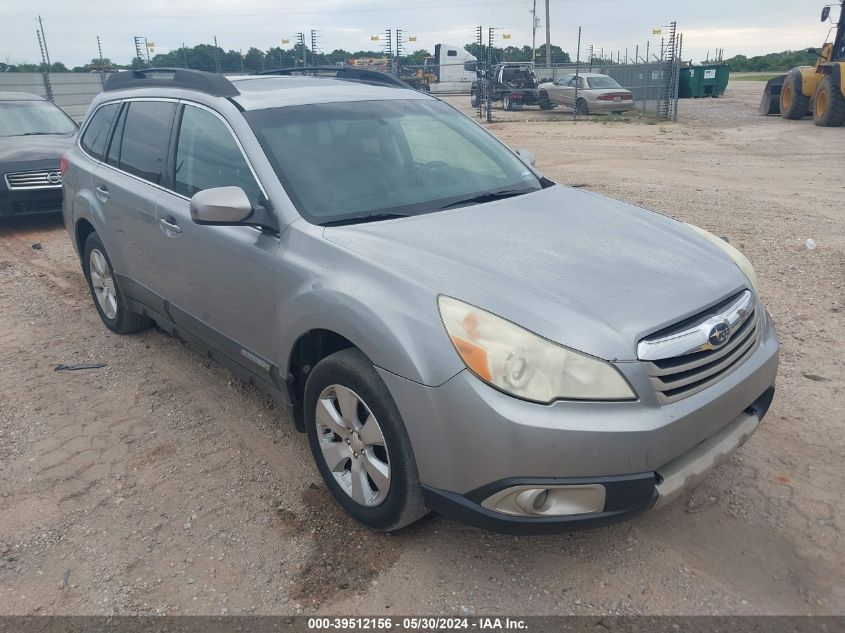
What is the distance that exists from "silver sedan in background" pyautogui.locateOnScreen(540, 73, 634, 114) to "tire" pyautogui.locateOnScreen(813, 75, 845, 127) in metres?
6.33

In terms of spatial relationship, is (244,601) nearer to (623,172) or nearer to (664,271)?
(664,271)

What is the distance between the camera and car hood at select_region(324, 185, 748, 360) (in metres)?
2.37

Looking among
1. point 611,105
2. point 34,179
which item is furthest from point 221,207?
point 611,105

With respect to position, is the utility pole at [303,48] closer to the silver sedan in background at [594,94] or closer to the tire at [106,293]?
the silver sedan in background at [594,94]

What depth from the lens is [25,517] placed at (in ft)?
10.3

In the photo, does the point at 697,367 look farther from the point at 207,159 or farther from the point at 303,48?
the point at 303,48

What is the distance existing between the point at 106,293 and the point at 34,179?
4.60 meters

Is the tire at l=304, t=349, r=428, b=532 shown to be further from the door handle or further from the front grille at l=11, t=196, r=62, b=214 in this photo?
the front grille at l=11, t=196, r=62, b=214

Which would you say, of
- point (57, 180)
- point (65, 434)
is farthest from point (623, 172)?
point (65, 434)

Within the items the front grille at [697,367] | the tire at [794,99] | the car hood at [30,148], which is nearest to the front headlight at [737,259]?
the front grille at [697,367]

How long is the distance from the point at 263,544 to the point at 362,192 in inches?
64.8

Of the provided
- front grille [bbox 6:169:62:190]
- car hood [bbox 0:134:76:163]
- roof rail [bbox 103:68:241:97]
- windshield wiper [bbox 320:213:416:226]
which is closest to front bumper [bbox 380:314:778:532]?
windshield wiper [bbox 320:213:416:226]

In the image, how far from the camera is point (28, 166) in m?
8.66

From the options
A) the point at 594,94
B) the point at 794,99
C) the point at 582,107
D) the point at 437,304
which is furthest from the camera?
the point at 582,107
